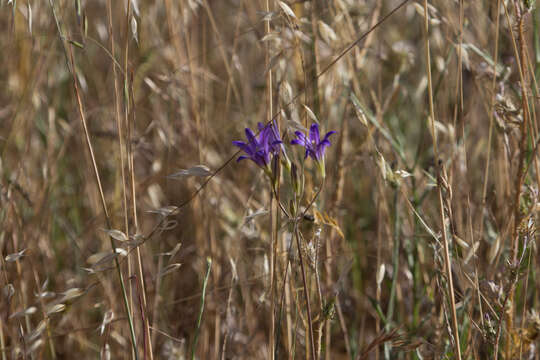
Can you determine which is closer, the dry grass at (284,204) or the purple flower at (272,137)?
the purple flower at (272,137)

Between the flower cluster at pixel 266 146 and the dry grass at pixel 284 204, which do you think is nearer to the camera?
the flower cluster at pixel 266 146

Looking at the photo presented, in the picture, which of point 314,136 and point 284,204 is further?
point 284,204

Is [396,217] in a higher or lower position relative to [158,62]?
lower

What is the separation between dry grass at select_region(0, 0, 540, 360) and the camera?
910mm

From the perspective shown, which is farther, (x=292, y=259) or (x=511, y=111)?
(x=292, y=259)

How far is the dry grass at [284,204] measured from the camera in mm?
910

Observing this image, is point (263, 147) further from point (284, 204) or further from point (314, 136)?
A: point (284, 204)

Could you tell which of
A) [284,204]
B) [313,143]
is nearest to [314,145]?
[313,143]

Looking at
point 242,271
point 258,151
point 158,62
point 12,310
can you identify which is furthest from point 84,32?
point 158,62

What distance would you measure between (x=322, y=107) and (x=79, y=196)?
0.95 meters

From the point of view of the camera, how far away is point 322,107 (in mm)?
1372

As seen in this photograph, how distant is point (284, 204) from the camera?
1313 millimetres

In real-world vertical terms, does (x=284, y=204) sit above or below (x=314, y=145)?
below

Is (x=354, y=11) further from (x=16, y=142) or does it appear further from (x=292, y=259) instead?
(x=16, y=142)
